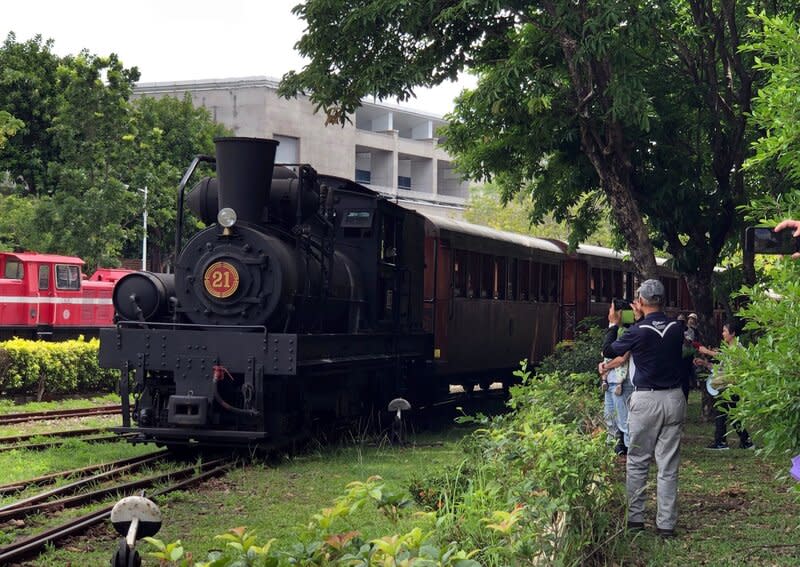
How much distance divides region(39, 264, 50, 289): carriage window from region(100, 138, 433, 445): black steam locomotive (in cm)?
1578

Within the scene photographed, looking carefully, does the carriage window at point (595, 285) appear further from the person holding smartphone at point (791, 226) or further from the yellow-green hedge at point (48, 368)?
the person holding smartphone at point (791, 226)

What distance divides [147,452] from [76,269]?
1647 centimetres

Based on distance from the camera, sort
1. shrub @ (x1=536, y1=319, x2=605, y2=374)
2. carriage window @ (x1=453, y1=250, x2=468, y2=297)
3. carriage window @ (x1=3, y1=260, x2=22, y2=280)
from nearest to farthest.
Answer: shrub @ (x1=536, y1=319, x2=605, y2=374)
carriage window @ (x1=453, y1=250, x2=468, y2=297)
carriage window @ (x1=3, y1=260, x2=22, y2=280)

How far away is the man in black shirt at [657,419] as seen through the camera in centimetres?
866

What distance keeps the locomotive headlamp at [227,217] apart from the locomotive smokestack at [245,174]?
23 centimetres

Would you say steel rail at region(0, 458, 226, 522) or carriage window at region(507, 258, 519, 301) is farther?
carriage window at region(507, 258, 519, 301)

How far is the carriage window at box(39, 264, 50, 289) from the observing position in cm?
2856

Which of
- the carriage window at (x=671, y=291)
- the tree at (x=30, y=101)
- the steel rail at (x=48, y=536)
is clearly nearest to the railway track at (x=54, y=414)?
the steel rail at (x=48, y=536)

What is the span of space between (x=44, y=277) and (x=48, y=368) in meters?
7.74

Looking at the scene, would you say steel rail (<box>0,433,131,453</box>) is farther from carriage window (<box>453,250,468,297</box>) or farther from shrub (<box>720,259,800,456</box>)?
shrub (<box>720,259,800,456</box>)

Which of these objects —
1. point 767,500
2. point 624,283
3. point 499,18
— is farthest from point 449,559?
point 624,283

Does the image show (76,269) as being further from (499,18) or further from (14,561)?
(14,561)

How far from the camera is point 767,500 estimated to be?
10.4 meters

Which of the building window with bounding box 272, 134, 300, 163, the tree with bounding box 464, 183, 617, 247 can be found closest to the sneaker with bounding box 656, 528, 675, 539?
the tree with bounding box 464, 183, 617, 247
